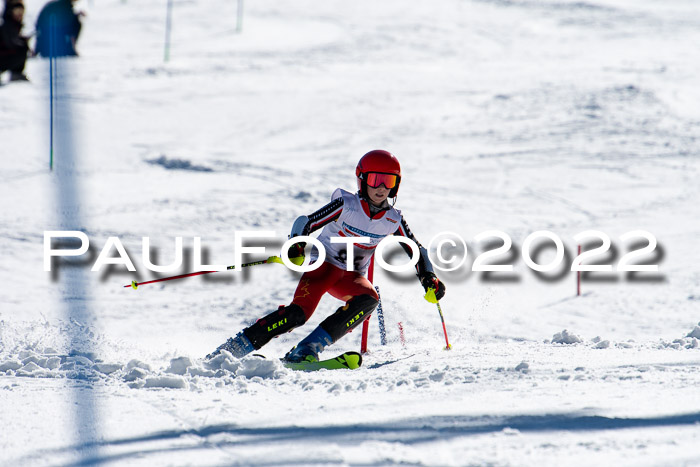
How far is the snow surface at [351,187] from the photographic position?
3.11m

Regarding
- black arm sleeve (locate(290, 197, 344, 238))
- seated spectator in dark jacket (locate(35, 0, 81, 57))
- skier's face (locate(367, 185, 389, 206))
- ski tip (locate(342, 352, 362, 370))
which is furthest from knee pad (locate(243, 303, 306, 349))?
seated spectator in dark jacket (locate(35, 0, 81, 57))

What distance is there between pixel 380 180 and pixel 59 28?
527 inches

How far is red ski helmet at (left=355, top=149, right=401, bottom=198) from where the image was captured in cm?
507

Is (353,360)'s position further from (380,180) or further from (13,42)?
(13,42)

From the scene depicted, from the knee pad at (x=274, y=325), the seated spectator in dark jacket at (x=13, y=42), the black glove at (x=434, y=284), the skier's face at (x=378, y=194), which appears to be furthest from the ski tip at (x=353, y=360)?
the seated spectator in dark jacket at (x=13, y=42)

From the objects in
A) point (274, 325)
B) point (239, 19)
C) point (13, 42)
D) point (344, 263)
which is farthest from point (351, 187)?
point (239, 19)

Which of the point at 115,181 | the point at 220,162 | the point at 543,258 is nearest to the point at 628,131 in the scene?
the point at 543,258

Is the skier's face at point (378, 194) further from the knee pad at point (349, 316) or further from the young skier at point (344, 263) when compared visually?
the knee pad at point (349, 316)

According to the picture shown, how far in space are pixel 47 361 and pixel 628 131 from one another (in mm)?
11343

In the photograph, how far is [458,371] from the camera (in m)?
4.05

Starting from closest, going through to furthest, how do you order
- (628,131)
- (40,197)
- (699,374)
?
(699,374), (40,197), (628,131)

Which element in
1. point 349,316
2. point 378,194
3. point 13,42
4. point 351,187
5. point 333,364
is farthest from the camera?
point 13,42

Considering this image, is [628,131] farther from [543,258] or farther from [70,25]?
[70,25]

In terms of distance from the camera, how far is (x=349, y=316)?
503 centimetres
